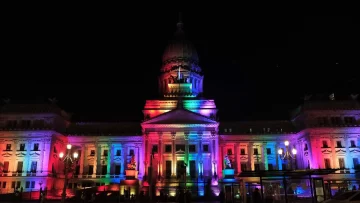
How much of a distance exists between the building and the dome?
10351 millimetres

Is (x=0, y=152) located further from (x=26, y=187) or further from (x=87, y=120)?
(x=87, y=120)

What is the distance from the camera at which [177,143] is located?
65.1m

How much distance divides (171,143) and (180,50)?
2559cm

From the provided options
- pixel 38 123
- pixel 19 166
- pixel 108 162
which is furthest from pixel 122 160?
pixel 19 166

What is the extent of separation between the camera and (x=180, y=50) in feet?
266

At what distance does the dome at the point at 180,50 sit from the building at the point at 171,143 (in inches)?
408

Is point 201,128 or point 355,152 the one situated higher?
point 201,128

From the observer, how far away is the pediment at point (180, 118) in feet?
212

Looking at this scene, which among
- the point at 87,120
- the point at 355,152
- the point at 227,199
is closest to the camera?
the point at 227,199

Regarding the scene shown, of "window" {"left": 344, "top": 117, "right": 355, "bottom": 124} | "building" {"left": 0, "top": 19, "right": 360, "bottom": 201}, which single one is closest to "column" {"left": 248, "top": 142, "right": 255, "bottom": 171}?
"building" {"left": 0, "top": 19, "right": 360, "bottom": 201}

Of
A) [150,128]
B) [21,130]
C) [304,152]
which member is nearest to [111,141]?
[150,128]

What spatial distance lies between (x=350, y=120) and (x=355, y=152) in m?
6.50

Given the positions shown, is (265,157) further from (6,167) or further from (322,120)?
(6,167)

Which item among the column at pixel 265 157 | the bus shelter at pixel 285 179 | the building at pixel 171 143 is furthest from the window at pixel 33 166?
the bus shelter at pixel 285 179
